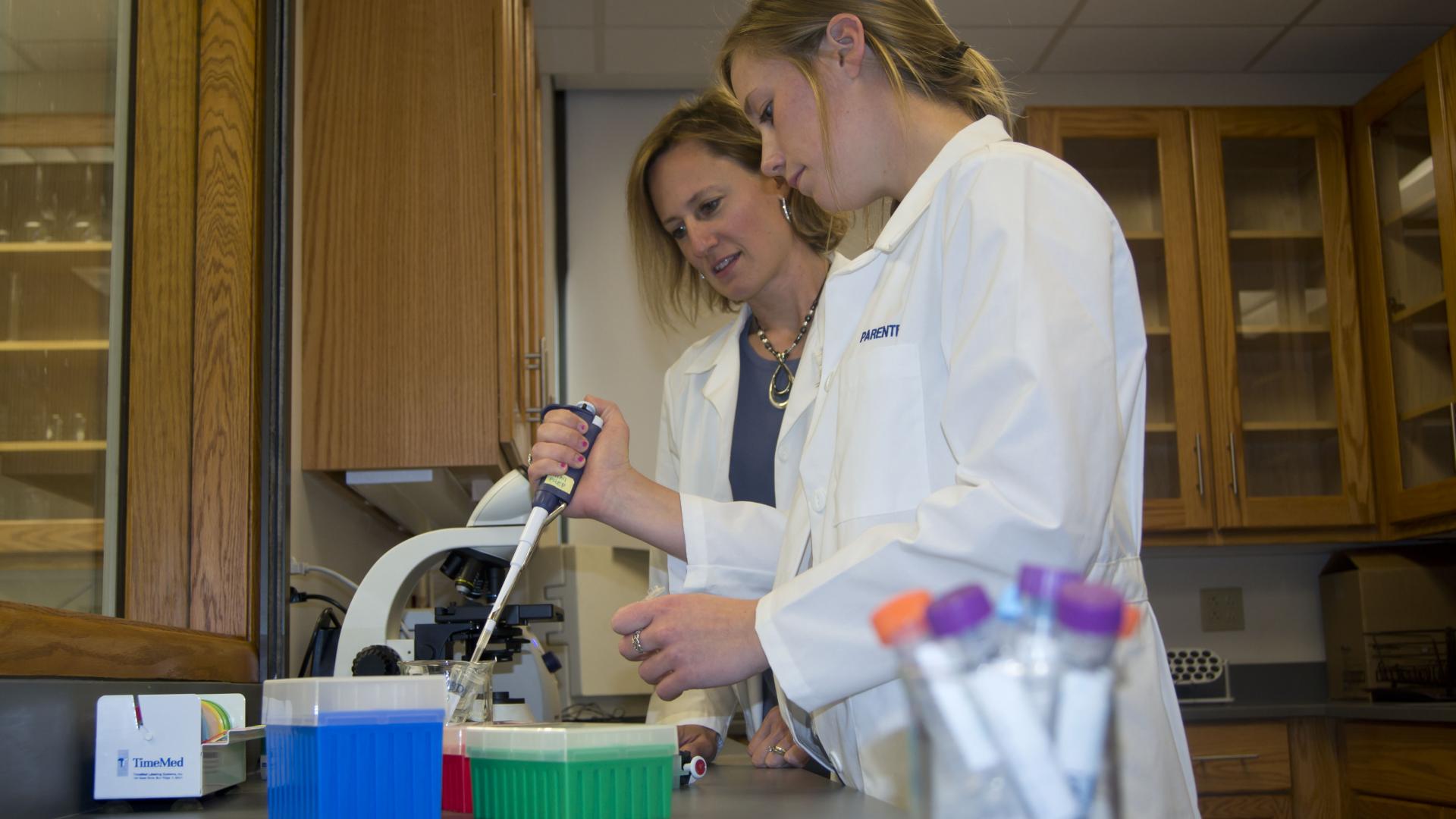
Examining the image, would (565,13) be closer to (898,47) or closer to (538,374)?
(538,374)

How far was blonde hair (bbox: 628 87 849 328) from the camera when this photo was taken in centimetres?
170

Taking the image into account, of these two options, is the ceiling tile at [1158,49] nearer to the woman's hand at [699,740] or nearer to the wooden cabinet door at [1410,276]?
the wooden cabinet door at [1410,276]

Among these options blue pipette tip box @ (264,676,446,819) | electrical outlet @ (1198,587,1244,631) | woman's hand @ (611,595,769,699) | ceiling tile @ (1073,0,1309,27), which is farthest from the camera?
electrical outlet @ (1198,587,1244,631)

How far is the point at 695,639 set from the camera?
0.85m

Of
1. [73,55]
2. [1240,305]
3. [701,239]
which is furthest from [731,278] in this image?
[1240,305]

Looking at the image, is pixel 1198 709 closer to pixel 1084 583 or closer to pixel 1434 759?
pixel 1434 759

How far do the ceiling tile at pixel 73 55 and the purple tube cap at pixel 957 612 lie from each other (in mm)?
1087

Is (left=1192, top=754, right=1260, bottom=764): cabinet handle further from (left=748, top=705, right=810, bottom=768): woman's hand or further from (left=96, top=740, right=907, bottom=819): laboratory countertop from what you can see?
(left=96, top=740, right=907, bottom=819): laboratory countertop

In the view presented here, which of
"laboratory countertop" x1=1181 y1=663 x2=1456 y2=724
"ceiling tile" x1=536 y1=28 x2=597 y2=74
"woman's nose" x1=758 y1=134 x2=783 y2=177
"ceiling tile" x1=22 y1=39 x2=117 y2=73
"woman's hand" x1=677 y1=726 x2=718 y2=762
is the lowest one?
"laboratory countertop" x1=1181 y1=663 x2=1456 y2=724

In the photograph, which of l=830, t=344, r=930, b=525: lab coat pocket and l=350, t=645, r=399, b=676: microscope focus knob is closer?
l=830, t=344, r=930, b=525: lab coat pocket

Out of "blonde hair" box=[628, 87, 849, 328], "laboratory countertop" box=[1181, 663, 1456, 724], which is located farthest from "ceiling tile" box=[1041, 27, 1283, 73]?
"blonde hair" box=[628, 87, 849, 328]

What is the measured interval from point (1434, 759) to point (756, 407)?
173 cm

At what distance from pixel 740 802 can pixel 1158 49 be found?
121 inches

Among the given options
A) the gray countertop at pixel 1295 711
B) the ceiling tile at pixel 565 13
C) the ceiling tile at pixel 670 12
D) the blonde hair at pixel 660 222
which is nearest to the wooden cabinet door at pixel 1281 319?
the gray countertop at pixel 1295 711
